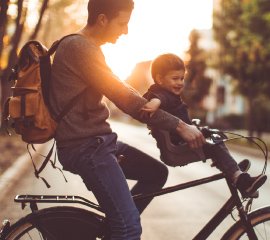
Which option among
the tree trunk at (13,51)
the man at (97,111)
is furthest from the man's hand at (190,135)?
the tree trunk at (13,51)

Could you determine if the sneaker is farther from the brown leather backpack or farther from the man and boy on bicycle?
the brown leather backpack

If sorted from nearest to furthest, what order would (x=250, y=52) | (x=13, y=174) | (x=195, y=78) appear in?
1. (x=13, y=174)
2. (x=250, y=52)
3. (x=195, y=78)

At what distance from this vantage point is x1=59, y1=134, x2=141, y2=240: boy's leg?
10.2 ft

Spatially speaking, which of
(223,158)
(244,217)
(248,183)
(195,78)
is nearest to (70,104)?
(223,158)

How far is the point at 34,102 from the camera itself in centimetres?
307

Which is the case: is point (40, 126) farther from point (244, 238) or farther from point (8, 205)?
point (8, 205)

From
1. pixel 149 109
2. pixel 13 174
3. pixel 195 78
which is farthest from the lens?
pixel 195 78

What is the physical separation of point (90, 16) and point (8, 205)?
5.06 meters

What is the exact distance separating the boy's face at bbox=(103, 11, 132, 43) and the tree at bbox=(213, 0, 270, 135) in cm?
2130

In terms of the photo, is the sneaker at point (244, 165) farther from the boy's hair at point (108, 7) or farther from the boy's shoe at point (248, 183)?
the boy's hair at point (108, 7)

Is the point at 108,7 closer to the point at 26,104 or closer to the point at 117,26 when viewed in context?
the point at 117,26

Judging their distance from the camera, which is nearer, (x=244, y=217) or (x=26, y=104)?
(x=26, y=104)

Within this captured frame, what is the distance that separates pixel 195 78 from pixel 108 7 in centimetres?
5419

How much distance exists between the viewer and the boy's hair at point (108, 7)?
3072 mm
